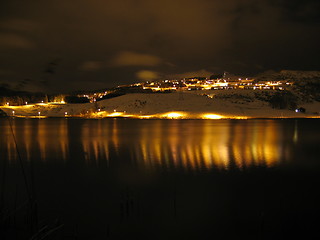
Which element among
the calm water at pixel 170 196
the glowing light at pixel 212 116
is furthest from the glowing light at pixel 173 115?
the calm water at pixel 170 196

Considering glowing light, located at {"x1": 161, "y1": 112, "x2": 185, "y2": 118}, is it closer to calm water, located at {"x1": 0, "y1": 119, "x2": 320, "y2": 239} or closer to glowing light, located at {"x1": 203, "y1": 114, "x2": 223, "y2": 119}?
glowing light, located at {"x1": 203, "y1": 114, "x2": 223, "y2": 119}

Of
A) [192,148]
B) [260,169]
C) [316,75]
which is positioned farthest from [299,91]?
[260,169]

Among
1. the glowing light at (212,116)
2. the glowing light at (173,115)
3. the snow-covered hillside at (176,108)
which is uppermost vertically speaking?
the snow-covered hillside at (176,108)

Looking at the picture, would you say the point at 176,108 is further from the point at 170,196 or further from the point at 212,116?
the point at 170,196

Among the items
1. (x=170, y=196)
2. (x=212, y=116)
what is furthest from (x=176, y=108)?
(x=170, y=196)

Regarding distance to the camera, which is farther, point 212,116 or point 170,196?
point 212,116

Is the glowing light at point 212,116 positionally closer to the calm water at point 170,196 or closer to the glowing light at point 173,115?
the glowing light at point 173,115

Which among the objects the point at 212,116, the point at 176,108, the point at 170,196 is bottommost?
the point at 212,116

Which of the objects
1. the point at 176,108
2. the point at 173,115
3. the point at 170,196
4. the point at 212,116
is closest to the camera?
the point at 170,196

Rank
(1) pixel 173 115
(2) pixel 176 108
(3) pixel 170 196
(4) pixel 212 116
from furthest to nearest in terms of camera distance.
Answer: (2) pixel 176 108
(1) pixel 173 115
(4) pixel 212 116
(3) pixel 170 196

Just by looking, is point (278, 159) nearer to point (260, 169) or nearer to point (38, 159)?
point (260, 169)

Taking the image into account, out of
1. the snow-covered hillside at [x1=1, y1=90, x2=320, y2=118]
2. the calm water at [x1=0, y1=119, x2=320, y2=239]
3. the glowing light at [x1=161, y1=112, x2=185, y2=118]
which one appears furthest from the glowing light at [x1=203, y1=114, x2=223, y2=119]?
the calm water at [x1=0, y1=119, x2=320, y2=239]

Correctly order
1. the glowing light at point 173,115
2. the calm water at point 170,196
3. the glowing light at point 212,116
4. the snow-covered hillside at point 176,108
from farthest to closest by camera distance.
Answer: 1. the snow-covered hillside at point 176,108
2. the glowing light at point 173,115
3. the glowing light at point 212,116
4. the calm water at point 170,196
